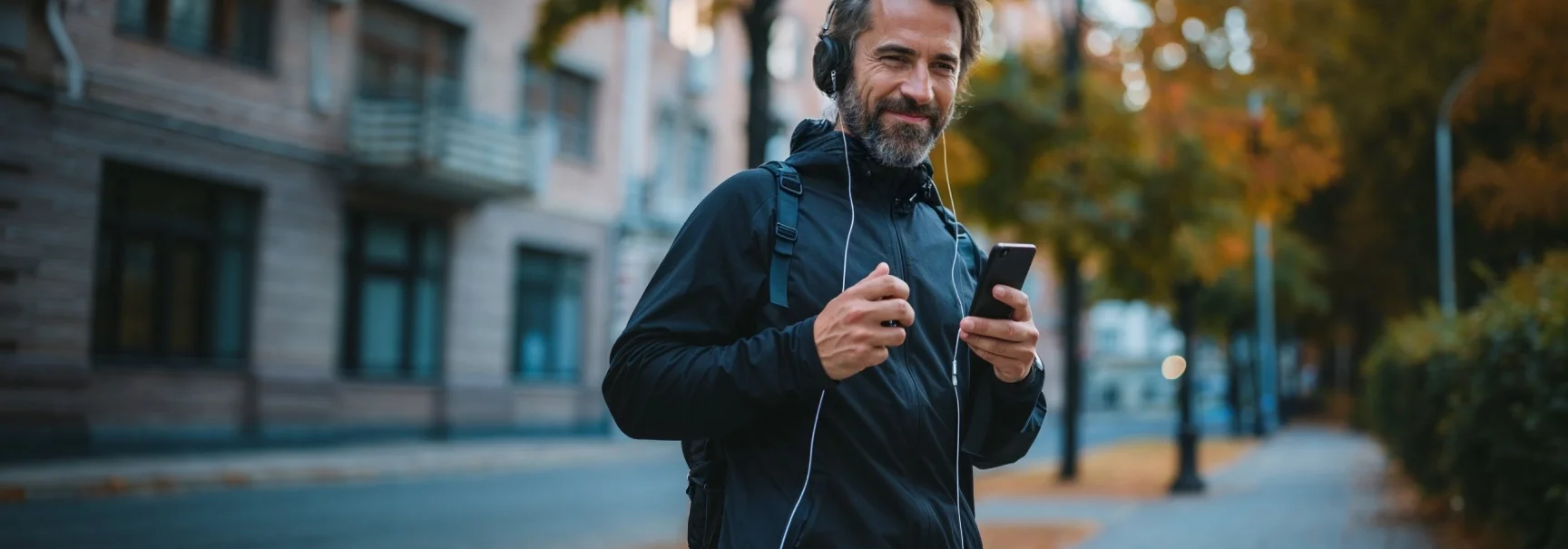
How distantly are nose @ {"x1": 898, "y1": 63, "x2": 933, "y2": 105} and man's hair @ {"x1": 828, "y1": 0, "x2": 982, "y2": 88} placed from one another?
4.9 inches

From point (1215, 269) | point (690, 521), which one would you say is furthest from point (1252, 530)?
point (690, 521)

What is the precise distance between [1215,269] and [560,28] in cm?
967

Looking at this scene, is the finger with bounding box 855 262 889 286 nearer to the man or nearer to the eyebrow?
the man

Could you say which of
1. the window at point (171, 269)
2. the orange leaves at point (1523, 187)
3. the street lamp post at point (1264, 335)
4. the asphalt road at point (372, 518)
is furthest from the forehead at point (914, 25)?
the street lamp post at point (1264, 335)

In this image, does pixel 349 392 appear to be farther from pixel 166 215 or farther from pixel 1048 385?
pixel 1048 385

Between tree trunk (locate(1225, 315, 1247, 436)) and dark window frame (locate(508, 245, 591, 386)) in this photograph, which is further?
tree trunk (locate(1225, 315, 1247, 436))

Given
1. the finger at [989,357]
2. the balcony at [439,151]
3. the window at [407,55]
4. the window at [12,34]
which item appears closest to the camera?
the finger at [989,357]

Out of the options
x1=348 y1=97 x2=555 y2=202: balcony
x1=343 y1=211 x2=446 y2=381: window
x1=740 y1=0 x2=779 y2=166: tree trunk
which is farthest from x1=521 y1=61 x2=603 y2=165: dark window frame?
x1=740 y1=0 x2=779 y2=166: tree trunk

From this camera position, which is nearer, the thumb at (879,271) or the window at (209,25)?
the thumb at (879,271)

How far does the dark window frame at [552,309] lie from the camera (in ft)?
88.8

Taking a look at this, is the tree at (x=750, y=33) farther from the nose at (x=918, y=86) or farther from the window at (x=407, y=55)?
the window at (x=407, y=55)

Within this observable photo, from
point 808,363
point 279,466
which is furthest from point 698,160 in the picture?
point 808,363

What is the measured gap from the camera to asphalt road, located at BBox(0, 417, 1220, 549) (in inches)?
419

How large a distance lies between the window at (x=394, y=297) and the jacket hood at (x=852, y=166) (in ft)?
70.1
